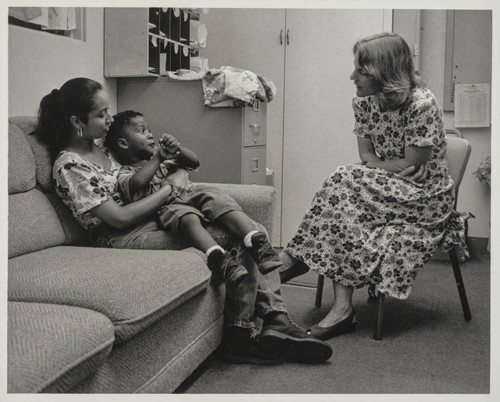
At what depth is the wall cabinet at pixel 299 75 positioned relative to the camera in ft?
10.8

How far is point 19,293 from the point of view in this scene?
1161 mm

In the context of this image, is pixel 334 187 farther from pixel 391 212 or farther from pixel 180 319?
pixel 180 319

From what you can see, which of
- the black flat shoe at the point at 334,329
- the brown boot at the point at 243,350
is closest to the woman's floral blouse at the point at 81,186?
the brown boot at the point at 243,350

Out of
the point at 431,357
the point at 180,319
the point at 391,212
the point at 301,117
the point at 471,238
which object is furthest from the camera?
the point at 301,117

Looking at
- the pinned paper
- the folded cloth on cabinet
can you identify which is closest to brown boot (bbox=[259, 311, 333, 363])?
the folded cloth on cabinet

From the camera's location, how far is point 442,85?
11.3 feet

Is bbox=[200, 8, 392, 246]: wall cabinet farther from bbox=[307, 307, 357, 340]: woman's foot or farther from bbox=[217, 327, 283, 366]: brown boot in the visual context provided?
bbox=[217, 327, 283, 366]: brown boot

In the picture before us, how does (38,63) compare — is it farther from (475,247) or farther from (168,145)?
(475,247)

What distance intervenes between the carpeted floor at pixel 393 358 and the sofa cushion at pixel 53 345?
0.53 m

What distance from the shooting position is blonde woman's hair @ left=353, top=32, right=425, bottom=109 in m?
1.91

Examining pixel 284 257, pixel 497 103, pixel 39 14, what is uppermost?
pixel 39 14

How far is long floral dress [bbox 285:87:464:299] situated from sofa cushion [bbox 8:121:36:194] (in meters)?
0.88

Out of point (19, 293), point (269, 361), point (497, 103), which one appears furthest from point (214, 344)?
point (497, 103)

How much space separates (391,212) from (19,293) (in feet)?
4.02
